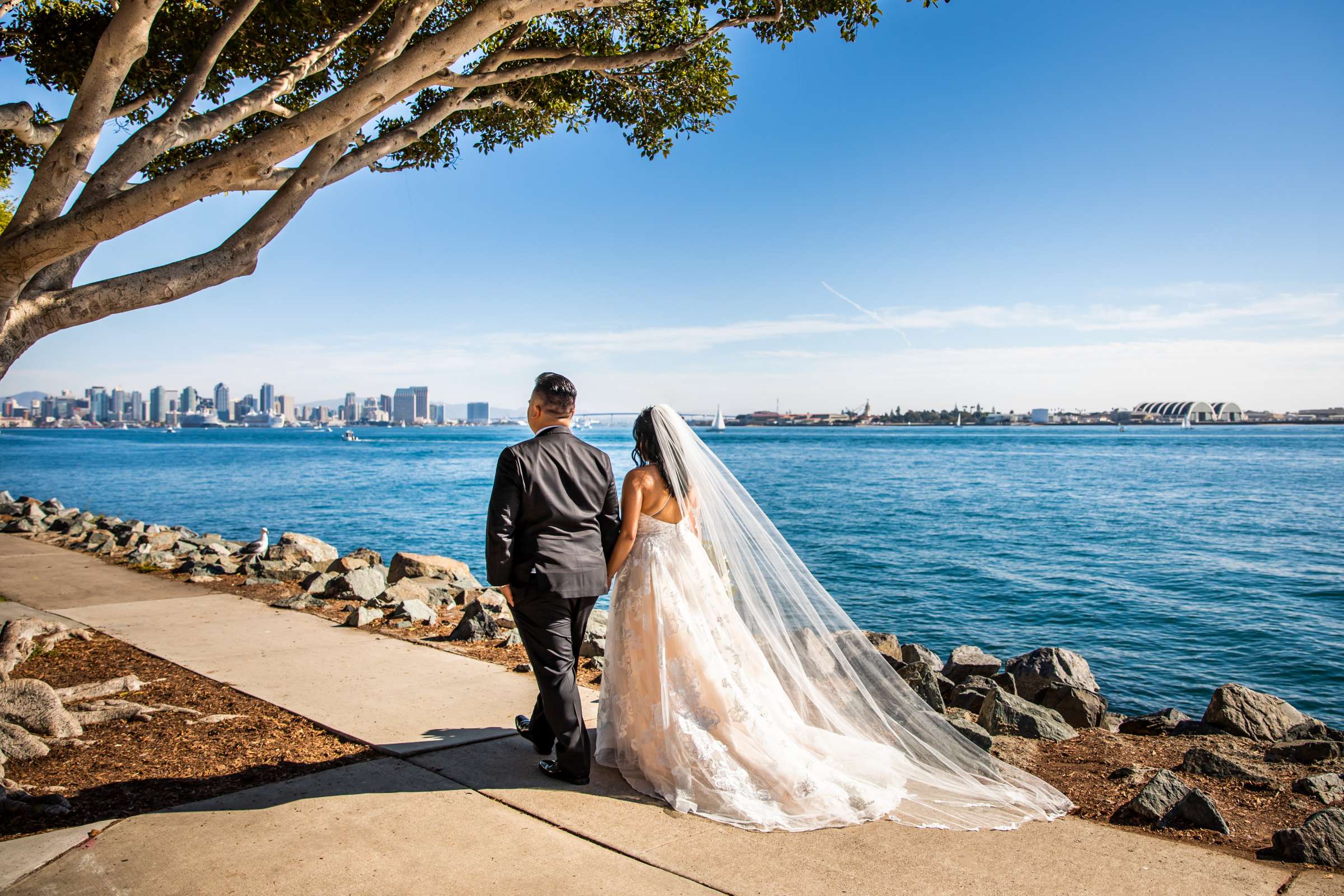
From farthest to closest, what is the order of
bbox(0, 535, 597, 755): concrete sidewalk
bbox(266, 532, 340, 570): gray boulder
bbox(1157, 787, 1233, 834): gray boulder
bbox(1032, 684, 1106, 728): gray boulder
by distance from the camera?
bbox(266, 532, 340, 570): gray boulder, bbox(1032, 684, 1106, 728): gray boulder, bbox(0, 535, 597, 755): concrete sidewalk, bbox(1157, 787, 1233, 834): gray boulder

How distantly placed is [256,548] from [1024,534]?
957 inches

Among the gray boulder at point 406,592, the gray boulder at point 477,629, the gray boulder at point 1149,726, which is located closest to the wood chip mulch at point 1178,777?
the gray boulder at point 1149,726

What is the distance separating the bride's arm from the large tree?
328 cm

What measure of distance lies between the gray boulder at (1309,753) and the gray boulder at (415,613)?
7.50 metres

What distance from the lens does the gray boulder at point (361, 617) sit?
8.20 metres

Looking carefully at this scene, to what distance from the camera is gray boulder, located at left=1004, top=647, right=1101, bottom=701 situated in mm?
8883

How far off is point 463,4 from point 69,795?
8.08 m

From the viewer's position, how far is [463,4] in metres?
8.87

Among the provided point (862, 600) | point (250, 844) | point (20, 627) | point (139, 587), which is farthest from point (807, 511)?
point (250, 844)

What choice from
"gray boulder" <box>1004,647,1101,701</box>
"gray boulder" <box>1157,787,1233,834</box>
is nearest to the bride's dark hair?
"gray boulder" <box>1157,787,1233,834</box>

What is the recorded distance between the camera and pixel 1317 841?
12.0 feet

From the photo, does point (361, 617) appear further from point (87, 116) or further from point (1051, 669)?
point (1051, 669)

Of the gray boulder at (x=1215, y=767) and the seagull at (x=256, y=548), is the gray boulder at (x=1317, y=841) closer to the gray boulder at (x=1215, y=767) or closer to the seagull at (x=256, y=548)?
the gray boulder at (x=1215, y=767)

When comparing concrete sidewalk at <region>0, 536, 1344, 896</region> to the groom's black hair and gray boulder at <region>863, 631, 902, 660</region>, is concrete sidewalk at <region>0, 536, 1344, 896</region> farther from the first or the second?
gray boulder at <region>863, 631, 902, 660</region>
